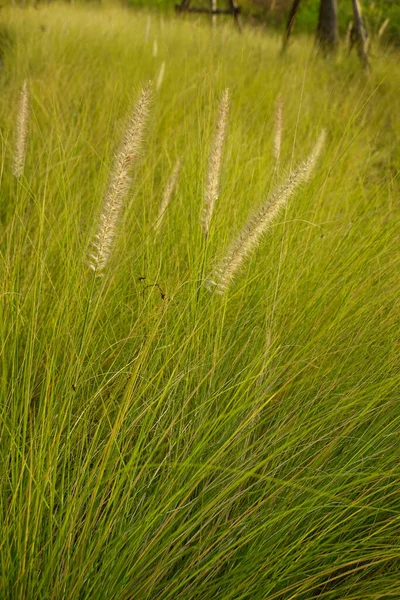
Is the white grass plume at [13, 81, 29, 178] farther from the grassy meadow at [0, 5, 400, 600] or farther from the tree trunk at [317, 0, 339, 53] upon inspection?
the tree trunk at [317, 0, 339, 53]

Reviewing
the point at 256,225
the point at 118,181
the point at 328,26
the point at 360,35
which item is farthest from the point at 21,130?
the point at 328,26

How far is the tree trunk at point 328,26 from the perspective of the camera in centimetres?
638

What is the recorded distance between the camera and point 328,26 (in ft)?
21.2

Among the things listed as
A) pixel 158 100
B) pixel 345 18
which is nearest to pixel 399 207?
pixel 158 100

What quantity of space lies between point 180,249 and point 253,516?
1.01m

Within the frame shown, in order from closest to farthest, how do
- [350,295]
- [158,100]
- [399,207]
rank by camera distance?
[350,295]
[399,207]
[158,100]

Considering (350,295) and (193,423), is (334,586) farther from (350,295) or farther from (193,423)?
(350,295)

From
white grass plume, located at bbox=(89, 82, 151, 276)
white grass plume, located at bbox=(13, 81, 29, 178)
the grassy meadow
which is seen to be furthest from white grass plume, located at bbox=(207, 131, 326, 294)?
white grass plume, located at bbox=(13, 81, 29, 178)

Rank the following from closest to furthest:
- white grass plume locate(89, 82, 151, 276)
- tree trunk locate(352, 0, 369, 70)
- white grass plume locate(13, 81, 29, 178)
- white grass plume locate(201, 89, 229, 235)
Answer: white grass plume locate(89, 82, 151, 276)
white grass plume locate(201, 89, 229, 235)
white grass plume locate(13, 81, 29, 178)
tree trunk locate(352, 0, 369, 70)

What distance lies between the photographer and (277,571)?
47.0 inches

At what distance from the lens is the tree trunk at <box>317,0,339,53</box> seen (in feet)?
20.9

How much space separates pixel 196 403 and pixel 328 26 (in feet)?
19.3

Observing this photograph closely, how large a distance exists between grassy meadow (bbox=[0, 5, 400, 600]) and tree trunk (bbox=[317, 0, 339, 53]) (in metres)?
3.85

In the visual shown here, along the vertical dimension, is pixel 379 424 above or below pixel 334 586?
above
